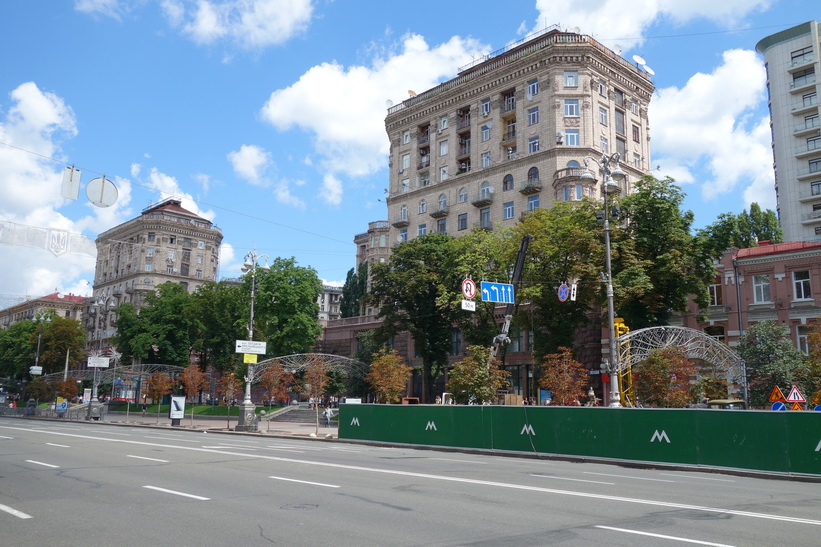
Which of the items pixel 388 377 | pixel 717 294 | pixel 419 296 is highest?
pixel 419 296

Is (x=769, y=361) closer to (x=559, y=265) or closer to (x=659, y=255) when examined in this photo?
(x=659, y=255)

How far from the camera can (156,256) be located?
104438 mm

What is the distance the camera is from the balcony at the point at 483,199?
195 ft

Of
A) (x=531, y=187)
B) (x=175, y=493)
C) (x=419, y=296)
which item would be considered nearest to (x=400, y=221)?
(x=531, y=187)

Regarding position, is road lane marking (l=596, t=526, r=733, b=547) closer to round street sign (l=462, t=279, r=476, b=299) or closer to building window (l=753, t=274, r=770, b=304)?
round street sign (l=462, t=279, r=476, b=299)

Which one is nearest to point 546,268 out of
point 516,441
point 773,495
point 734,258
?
point 734,258

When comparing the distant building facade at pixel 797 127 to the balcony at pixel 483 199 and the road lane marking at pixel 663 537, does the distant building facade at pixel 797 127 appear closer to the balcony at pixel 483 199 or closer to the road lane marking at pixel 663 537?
the balcony at pixel 483 199

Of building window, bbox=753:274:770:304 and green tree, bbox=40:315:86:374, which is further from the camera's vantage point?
green tree, bbox=40:315:86:374

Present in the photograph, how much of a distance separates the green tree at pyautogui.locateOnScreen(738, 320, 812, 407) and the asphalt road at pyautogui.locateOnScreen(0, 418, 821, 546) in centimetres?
2286

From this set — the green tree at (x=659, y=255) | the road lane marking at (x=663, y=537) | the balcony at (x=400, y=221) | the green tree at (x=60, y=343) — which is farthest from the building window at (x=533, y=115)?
the green tree at (x=60, y=343)

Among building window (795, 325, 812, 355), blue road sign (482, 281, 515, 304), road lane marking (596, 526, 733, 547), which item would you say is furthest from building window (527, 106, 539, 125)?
road lane marking (596, 526, 733, 547)

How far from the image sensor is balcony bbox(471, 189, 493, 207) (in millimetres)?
59575

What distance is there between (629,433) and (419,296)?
32.3 m

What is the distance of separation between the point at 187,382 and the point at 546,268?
29.6 m
